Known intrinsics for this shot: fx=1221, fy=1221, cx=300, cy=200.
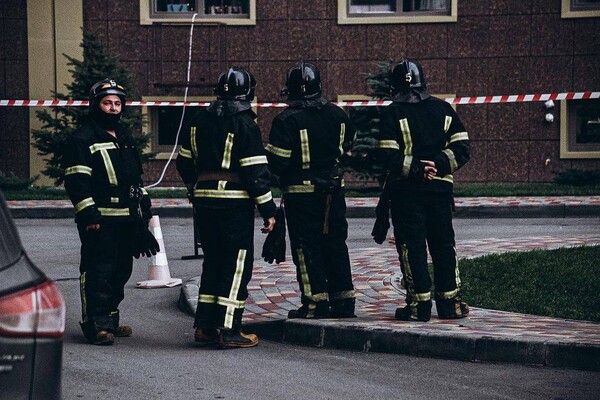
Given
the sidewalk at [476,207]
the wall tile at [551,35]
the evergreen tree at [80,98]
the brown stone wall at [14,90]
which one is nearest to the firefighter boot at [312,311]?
the sidewalk at [476,207]

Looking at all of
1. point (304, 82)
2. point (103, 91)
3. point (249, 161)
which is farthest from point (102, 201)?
point (304, 82)

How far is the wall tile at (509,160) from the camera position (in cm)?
2244

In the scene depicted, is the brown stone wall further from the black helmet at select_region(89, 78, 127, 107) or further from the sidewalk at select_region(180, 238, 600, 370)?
the black helmet at select_region(89, 78, 127, 107)

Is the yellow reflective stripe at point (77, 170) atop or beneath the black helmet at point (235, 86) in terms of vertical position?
beneath

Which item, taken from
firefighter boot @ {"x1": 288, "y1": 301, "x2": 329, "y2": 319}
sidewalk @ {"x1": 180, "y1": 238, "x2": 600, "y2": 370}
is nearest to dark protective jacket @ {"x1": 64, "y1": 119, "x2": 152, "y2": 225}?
sidewalk @ {"x1": 180, "y1": 238, "x2": 600, "y2": 370}

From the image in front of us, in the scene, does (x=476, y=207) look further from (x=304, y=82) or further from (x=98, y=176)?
(x=98, y=176)

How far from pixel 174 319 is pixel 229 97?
2.15 metres

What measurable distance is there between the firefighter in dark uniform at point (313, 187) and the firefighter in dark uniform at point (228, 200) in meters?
0.39

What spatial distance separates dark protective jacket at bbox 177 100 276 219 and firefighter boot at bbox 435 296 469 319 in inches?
52.7

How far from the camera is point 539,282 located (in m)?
10.0

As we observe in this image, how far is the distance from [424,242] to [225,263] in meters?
1.40

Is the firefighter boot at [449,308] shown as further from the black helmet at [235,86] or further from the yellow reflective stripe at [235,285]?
the black helmet at [235,86]

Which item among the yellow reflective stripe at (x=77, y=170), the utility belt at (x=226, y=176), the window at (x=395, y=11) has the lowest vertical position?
the utility belt at (x=226, y=176)

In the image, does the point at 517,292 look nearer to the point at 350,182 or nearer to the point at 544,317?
the point at 544,317
